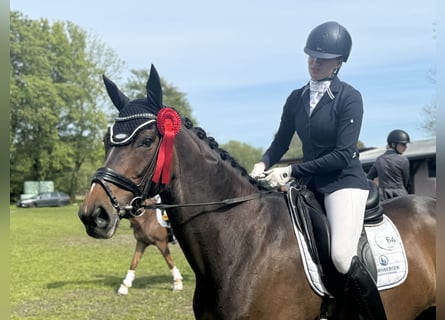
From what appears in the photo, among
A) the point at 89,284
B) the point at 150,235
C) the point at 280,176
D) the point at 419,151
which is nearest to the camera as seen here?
the point at 280,176

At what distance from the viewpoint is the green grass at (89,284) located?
891 cm

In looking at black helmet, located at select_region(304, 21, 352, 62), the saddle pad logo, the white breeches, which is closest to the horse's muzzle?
the white breeches

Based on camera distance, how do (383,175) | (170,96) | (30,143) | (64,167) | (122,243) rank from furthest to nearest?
(170,96)
(64,167)
(30,143)
(122,243)
(383,175)

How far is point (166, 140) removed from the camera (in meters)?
3.56

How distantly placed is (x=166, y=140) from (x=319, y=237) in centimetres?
140

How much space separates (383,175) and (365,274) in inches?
245

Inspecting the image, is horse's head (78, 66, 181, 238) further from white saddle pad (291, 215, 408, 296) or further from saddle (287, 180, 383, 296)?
white saddle pad (291, 215, 408, 296)

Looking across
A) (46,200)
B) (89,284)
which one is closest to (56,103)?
(46,200)

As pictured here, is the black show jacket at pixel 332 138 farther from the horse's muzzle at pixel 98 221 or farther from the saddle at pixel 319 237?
the horse's muzzle at pixel 98 221

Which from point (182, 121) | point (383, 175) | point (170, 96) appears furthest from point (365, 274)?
point (170, 96)

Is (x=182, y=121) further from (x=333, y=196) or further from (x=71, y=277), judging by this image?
(x=71, y=277)

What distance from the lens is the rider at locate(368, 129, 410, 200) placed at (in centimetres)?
955

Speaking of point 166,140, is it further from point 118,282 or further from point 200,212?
point 118,282

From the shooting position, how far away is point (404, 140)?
990 cm
